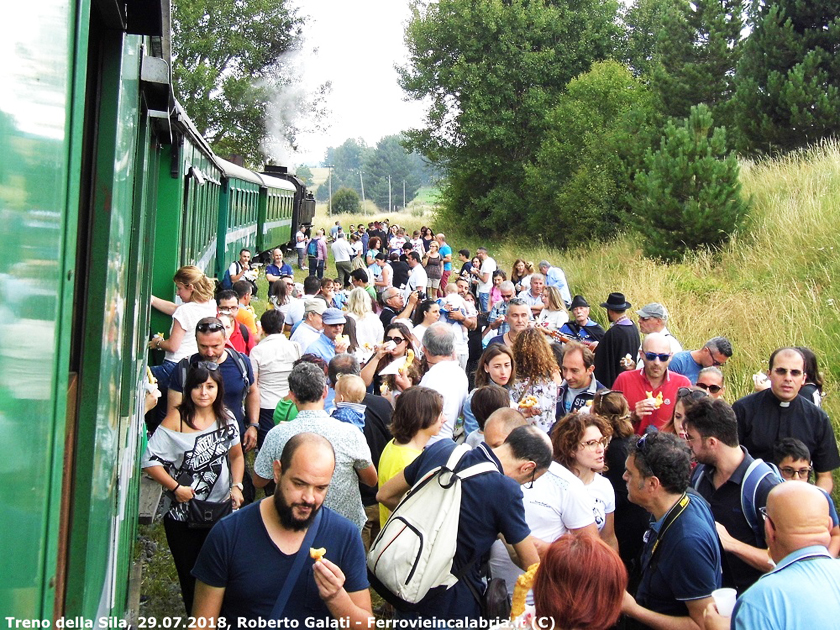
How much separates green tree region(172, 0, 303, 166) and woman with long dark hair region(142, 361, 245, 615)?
33393 mm

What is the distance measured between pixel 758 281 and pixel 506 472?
35.8 ft

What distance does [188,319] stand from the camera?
7242 millimetres

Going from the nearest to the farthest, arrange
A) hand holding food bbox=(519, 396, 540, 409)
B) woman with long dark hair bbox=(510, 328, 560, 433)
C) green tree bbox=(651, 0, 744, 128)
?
hand holding food bbox=(519, 396, 540, 409)
woman with long dark hair bbox=(510, 328, 560, 433)
green tree bbox=(651, 0, 744, 128)

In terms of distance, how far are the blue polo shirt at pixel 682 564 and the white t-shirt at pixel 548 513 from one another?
1.64ft

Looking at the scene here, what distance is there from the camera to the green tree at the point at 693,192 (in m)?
15.9

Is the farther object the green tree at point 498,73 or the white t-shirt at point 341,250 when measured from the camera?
the green tree at point 498,73

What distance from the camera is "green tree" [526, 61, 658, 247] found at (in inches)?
935

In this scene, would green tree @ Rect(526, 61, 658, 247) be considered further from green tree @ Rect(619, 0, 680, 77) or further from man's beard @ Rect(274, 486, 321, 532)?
man's beard @ Rect(274, 486, 321, 532)

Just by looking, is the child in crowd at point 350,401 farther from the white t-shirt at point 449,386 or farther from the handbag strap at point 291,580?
the handbag strap at point 291,580

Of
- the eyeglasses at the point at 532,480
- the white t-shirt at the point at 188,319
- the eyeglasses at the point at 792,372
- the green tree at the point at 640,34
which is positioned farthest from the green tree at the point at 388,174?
the eyeglasses at the point at 532,480

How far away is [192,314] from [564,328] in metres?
4.01

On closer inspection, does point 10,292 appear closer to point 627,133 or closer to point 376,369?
point 376,369

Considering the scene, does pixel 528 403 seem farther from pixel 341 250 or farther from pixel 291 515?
pixel 341 250

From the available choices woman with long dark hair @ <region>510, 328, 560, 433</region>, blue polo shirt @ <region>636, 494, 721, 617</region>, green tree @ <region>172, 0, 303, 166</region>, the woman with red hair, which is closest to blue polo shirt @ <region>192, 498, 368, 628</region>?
the woman with red hair
